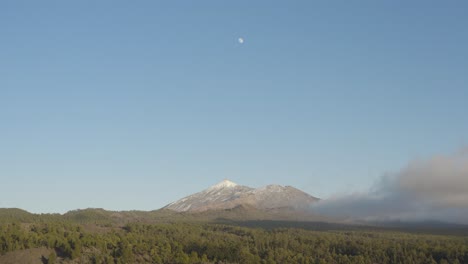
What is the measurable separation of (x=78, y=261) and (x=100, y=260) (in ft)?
26.0

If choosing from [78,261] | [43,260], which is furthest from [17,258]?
[78,261]

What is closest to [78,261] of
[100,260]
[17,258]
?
[100,260]

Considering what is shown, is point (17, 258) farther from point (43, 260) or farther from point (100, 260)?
point (100, 260)

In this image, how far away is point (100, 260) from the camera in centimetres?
19912

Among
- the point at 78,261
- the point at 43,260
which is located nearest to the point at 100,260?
the point at 78,261

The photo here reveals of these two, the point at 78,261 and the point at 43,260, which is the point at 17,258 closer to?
the point at 43,260

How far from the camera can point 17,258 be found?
190500 millimetres

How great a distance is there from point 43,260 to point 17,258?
912cm

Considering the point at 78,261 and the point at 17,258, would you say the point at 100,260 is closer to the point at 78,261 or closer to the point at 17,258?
the point at 78,261

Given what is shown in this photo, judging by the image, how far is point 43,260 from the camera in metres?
195

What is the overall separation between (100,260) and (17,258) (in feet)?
94.1

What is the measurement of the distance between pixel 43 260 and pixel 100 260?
2013cm
